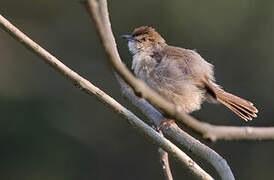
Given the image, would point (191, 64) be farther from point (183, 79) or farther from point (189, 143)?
point (189, 143)

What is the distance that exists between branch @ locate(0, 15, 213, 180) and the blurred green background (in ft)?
26.5

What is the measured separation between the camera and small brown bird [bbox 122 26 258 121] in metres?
5.46

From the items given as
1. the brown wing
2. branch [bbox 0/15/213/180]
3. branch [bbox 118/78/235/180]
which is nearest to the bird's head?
the brown wing

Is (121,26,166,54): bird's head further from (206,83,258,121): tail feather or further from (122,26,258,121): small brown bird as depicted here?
(206,83,258,121): tail feather

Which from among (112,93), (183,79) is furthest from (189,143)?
(112,93)

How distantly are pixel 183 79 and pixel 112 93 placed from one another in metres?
7.32

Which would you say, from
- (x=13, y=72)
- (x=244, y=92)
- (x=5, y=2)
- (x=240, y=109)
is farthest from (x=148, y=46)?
(x=5, y=2)

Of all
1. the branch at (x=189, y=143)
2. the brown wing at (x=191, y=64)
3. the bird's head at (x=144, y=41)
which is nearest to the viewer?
the branch at (x=189, y=143)

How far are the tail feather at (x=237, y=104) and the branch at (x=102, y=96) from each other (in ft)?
6.40

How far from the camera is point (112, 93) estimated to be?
12820 mm

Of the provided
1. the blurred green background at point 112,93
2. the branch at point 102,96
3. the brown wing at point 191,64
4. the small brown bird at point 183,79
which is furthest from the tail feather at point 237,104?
the blurred green background at point 112,93

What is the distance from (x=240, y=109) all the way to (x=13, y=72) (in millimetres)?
9334

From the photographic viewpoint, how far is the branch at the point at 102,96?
3.38 metres

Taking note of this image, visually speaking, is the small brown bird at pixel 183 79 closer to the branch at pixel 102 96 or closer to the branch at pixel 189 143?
the branch at pixel 189 143
